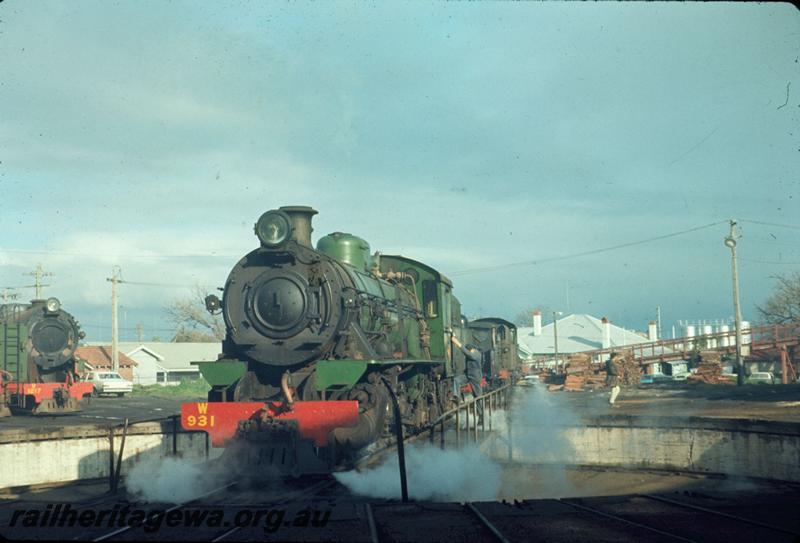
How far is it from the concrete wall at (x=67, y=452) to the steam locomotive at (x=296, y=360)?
3523mm

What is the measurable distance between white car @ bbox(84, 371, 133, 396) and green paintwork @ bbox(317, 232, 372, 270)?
108 ft

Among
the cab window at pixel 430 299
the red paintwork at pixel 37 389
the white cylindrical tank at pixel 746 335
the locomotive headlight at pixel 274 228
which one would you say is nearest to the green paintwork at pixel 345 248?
the cab window at pixel 430 299

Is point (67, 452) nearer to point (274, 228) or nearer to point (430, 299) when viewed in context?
point (274, 228)

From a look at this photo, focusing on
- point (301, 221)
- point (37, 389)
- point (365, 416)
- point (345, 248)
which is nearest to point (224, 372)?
point (365, 416)

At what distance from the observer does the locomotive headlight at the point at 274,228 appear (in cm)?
1218

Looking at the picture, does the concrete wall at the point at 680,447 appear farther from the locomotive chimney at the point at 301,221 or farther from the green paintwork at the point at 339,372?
the locomotive chimney at the point at 301,221

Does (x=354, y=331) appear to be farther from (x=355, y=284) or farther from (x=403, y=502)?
(x=403, y=502)

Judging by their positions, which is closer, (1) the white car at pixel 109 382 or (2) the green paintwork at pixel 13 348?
(2) the green paintwork at pixel 13 348

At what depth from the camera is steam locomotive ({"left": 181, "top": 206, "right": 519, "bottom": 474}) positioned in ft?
36.9

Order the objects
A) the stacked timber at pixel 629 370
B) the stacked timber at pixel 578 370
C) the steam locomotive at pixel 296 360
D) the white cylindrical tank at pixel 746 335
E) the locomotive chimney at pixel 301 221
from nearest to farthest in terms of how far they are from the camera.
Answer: the steam locomotive at pixel 296 360 < the locomotive chimney at pixel 301 221 < the white cylindrical tank at pixel 746 335 < the stacked timber at pixel 578 370 < the stacked timber at pixel 629 370

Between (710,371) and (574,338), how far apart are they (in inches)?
1915

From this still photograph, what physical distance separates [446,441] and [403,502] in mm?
5343

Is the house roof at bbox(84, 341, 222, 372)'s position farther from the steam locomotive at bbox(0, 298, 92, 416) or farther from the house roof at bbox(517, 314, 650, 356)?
the steam locomotive at bbox(0, 298, 92, 416)

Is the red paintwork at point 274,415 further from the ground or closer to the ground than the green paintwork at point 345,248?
closer to the ground
